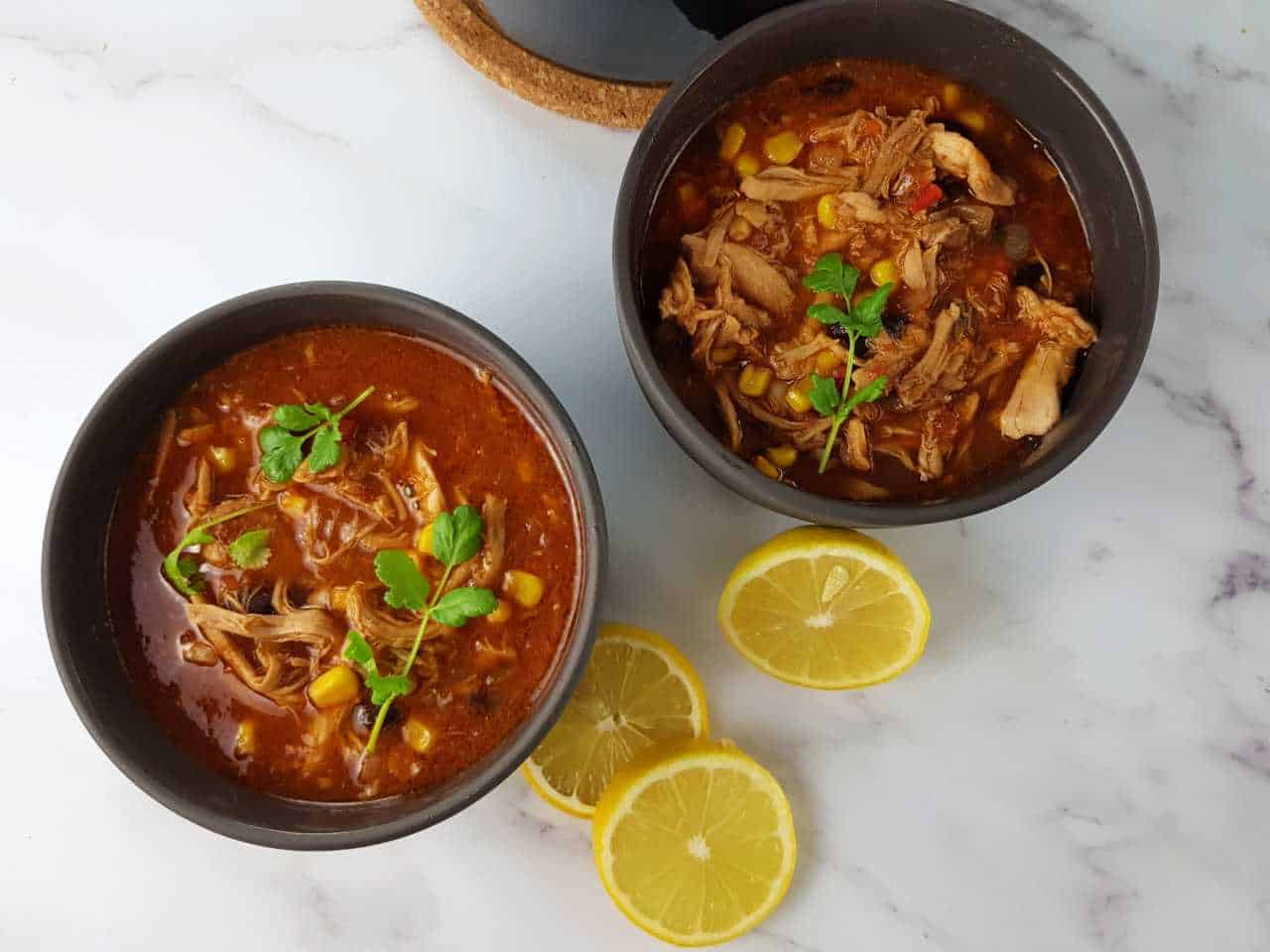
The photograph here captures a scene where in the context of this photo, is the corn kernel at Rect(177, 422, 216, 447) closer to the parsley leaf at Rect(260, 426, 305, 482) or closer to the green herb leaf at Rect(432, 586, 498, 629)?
the parsley leaf at Rect(260, 426, 305, 482)

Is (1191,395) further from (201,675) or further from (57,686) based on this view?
(57,686)

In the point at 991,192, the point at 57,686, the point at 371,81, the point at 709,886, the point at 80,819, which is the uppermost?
the point at 991,192

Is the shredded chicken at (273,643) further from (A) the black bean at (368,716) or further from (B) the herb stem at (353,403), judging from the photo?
(B) the herb stem at (353,403)

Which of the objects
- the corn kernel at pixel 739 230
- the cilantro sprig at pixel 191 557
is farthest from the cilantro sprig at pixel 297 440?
the corn kernel at pixel 739 230

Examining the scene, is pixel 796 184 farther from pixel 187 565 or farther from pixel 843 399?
pixel 187 565

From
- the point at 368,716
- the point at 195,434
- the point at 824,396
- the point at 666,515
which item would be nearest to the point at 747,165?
the point at 824,396

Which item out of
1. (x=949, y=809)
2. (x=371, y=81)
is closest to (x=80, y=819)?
(x=371, y=81)
